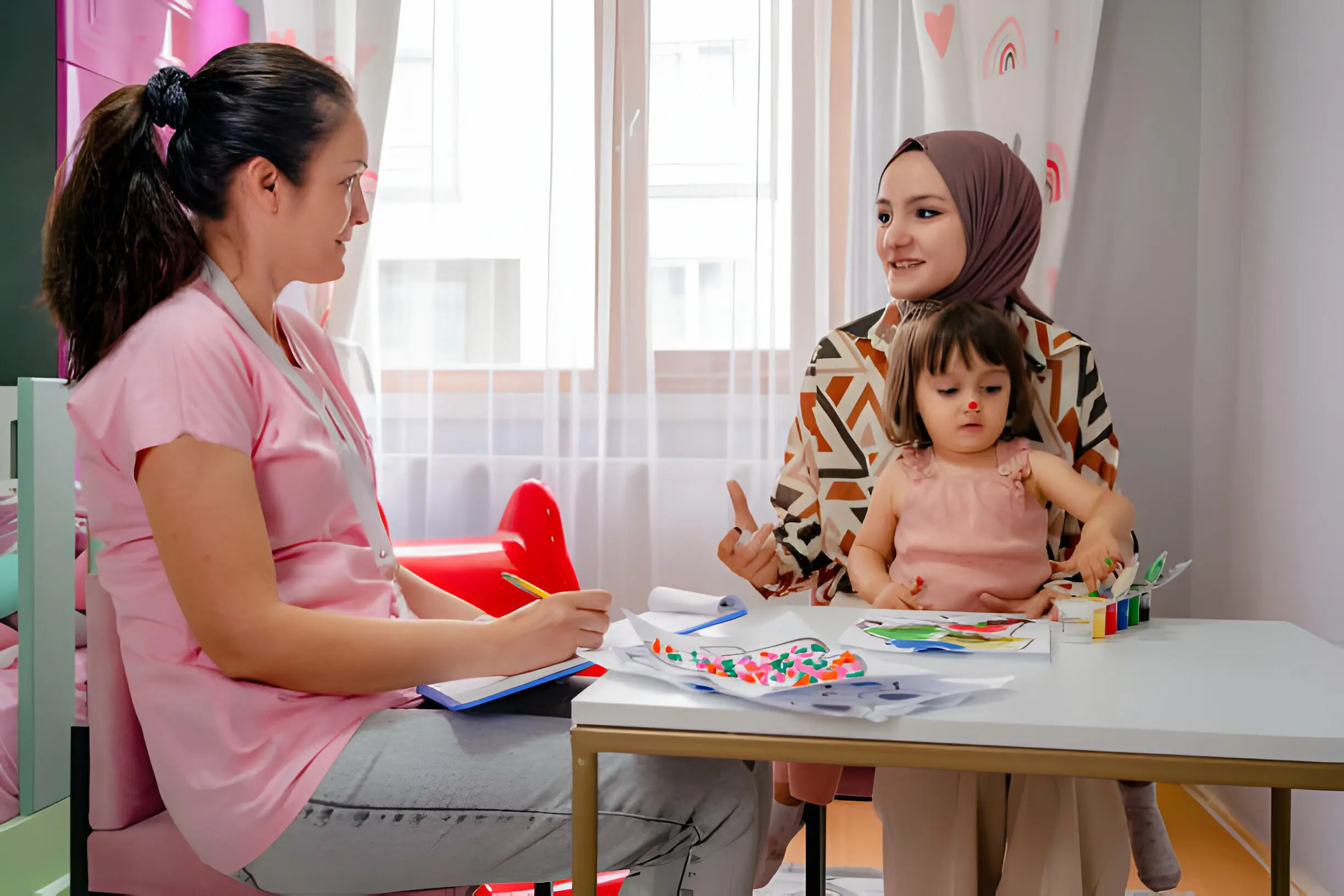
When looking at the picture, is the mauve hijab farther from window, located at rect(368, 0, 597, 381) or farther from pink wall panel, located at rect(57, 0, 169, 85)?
pink wall panel, located at rect(57, 0, 169, 85)

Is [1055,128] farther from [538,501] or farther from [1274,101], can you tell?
[538,501]

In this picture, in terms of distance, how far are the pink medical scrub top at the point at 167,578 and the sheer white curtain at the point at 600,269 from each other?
142 centimetres

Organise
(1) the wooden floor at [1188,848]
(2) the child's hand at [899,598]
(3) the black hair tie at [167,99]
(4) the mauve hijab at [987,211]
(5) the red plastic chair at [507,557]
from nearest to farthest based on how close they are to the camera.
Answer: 1. (3) the black hair tie at [167,99]
2. (2) the child's hand at [899,598]
3. (4) the mauve hijab at [987,211]
4. (1) the wooden floor at [1188,848]
5. (5) the red plastic chair at [507,557]

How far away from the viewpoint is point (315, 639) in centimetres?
90

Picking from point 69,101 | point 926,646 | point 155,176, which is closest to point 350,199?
point 155,176

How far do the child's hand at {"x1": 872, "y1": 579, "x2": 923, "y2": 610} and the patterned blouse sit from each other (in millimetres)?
257

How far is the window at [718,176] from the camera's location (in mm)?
2311

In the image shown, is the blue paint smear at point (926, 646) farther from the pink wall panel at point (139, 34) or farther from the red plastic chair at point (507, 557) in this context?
the pink wall panel at point (139, 34)

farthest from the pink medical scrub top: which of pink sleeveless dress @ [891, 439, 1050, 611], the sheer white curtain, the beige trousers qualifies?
the sheer white curtain

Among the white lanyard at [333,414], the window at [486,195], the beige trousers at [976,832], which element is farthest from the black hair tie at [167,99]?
the window at [486,195]

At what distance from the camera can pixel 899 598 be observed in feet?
4.19

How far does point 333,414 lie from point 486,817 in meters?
0.46

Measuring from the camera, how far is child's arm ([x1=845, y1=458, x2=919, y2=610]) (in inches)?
54.1

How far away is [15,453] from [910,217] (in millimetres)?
1489
